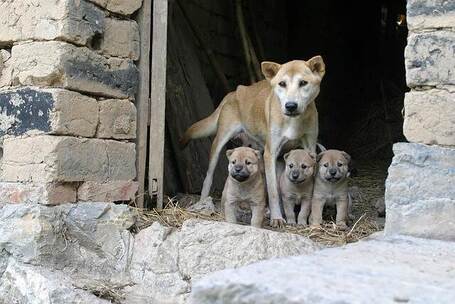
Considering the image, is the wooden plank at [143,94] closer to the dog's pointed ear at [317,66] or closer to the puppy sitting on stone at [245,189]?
the puppy sitting on stone at [245,189]

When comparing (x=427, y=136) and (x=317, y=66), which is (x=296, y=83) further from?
(x=427, y=136)

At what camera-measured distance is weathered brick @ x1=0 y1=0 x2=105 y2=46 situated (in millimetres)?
4367

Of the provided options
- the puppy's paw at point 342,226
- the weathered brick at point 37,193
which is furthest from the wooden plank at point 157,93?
the puppy's paw at point 342,226

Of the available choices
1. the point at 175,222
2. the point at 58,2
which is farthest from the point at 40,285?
the point at 58,2

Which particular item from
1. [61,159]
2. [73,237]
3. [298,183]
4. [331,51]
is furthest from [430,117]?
[331,51]

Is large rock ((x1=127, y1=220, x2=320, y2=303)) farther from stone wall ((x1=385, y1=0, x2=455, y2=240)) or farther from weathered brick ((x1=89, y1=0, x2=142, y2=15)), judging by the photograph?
weathered brick ((x1=89, y1=0, x2=142, y2=15))

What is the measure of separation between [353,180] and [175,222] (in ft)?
10.8

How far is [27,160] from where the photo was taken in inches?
174

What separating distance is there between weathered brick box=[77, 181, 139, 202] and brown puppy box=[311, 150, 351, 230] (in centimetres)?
136

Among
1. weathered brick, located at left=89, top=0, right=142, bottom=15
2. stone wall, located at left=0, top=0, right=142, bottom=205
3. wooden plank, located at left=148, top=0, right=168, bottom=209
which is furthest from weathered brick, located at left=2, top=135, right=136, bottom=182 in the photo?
weathered brick, located at left=89, top=0, right=142, bottom=15

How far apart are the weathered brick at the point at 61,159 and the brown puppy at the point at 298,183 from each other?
4.20 ft

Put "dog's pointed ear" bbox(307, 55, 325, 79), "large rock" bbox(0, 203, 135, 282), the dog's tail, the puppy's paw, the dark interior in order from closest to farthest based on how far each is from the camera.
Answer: "large rock" bbox(0, 203, 135, 282)
the puppy's paw
"dog's pointed ear" bbox(307, 55, 325, 79)
the dog's tail
the dark interior

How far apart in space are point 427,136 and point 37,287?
2505mm

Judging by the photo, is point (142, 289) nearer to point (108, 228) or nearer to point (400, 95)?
point (108, 228)
